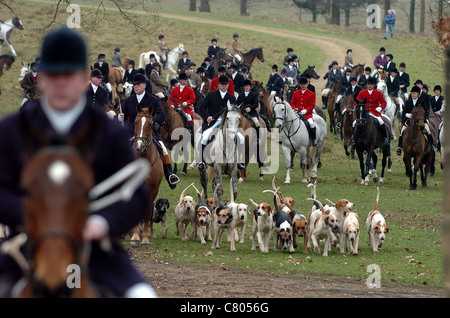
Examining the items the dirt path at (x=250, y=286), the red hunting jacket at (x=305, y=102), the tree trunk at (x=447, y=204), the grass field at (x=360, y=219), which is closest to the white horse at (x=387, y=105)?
the grass field at (x=360, y=219)

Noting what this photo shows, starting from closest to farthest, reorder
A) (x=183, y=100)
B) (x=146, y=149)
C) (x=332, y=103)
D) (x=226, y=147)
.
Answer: (x=146, y=149)
(x=226, y=147)
(x=183, y=100)
(x=332, y=103)

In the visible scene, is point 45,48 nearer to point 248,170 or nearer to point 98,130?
point 98,130

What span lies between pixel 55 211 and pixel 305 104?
20.9 m

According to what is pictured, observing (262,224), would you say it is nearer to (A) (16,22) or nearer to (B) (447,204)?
(B) (447,204)

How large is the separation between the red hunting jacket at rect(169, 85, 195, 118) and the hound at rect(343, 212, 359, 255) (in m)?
11.0

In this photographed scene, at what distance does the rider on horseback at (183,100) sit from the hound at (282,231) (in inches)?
410

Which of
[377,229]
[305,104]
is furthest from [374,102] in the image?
[377,229]

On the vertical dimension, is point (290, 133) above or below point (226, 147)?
above

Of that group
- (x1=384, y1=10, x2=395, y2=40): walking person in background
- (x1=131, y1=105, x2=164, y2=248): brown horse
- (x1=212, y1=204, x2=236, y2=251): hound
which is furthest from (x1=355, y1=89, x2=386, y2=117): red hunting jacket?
(x1=384, y1=10, x2=395, y2=40): walking person in background

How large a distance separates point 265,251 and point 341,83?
21844 mm

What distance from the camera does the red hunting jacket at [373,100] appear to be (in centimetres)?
2302

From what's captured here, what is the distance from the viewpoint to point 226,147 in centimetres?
1717

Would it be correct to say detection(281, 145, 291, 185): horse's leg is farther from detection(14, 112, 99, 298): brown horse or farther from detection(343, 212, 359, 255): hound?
detection(14, 112, 99, 298): brown horse

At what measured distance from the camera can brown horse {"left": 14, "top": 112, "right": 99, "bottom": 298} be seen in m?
2.67
